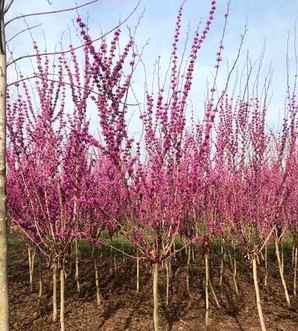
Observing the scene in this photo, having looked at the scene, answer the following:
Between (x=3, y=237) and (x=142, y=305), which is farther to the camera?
(x=142, y=305)

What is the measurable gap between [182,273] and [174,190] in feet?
22.0

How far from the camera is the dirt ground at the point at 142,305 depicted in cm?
768

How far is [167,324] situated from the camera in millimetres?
7598

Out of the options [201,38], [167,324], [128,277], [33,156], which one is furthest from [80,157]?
[128,277]

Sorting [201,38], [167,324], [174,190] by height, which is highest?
[201,38]

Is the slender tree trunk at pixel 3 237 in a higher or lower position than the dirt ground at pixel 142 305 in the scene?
higher

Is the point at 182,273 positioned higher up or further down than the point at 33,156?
further down

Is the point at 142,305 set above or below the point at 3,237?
below

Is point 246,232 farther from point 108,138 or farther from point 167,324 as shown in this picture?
point 108,138

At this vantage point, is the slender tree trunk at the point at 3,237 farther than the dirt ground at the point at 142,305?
No

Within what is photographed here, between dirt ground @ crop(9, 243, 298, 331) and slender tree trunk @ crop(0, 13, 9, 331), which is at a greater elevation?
slender tree trunk @ crop(0, 13, 9, 331)

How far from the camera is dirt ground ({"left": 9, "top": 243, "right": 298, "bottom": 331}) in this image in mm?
7684

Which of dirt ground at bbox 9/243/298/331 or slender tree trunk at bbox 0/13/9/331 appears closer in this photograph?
slender tree trunk at bbox 0/13/9/331

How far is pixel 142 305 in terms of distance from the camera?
8680 millimetres
